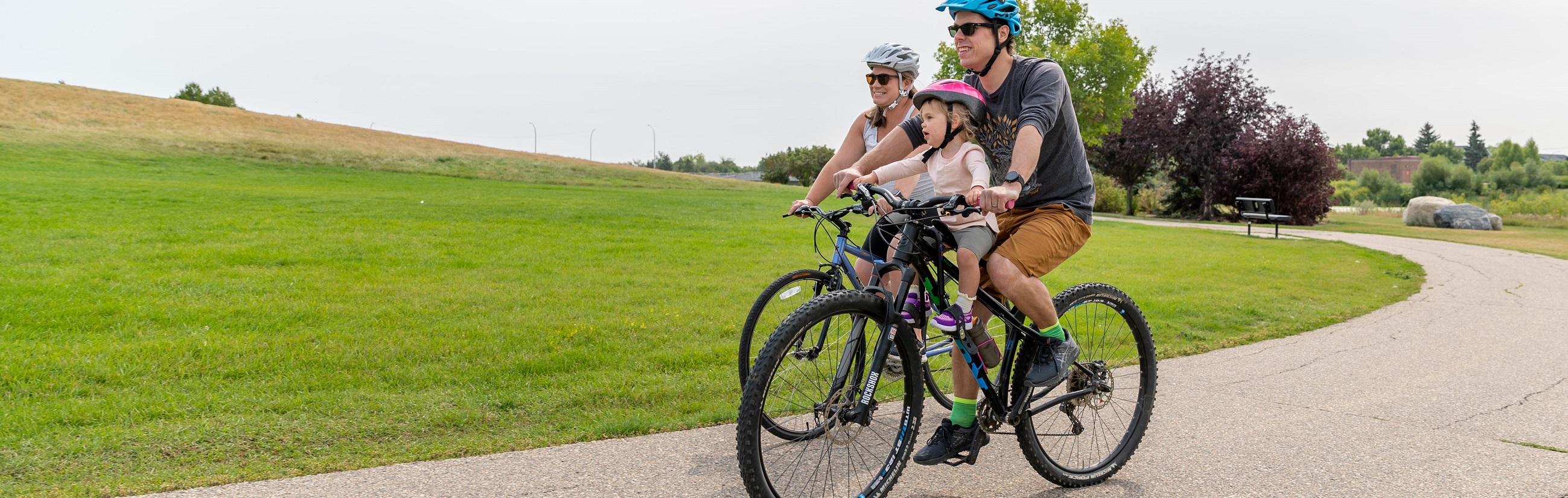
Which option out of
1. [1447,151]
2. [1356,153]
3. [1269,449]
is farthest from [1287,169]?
[1356,153]

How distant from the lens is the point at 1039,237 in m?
3.59

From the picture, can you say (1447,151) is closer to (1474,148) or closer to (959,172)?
(1474,148)

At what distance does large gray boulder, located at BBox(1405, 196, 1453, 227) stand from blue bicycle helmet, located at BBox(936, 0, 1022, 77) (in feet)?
116

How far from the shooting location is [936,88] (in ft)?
11.3

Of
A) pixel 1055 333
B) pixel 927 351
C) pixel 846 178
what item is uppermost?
pixel 846 178

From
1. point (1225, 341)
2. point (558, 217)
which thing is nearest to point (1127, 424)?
point (1225, 341)

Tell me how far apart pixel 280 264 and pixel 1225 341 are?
1006cm

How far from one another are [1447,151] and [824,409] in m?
160

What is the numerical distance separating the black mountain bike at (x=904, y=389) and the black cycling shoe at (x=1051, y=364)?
4 centimetres

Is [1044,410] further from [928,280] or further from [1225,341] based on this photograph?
[1225,341]

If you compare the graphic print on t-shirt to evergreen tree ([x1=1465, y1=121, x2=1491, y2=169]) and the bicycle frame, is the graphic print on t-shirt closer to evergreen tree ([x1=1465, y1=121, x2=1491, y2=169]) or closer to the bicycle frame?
the bicycle frame

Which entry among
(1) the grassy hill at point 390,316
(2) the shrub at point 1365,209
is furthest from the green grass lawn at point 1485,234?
(2) the shrub at point 1365,209

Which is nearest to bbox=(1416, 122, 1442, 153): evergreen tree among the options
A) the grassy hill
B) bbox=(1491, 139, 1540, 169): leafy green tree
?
bbox=(1491, 139, 1540, 169): leafy green tree

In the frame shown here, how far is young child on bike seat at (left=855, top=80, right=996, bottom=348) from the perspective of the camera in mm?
3410
